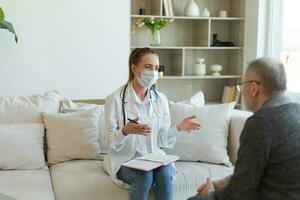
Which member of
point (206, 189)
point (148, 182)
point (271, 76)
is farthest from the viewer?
point (148, 182)

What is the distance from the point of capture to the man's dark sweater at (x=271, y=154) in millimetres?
1523

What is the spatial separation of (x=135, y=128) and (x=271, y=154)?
95 centimetres

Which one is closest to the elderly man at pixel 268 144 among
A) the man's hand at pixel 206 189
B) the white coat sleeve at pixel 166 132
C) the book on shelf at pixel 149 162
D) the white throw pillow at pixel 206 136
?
the man's hand at pixel 206 189

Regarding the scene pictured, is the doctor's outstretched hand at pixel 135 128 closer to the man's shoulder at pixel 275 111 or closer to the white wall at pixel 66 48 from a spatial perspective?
the man's shoulder at pixel 275 111

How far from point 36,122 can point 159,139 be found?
2.74ft

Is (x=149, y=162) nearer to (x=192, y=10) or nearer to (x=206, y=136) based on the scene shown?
(x=206, y=136)

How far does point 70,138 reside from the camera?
9.23ft

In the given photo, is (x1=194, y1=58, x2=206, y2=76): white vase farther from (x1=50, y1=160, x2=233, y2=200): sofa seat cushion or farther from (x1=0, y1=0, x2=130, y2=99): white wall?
(x1=50, y1=160, x2=233, y2=200): sofa seat cushion

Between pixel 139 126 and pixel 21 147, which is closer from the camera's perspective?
pixel 139 126

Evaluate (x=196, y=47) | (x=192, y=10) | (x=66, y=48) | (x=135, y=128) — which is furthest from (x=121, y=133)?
(x=192, y=10)

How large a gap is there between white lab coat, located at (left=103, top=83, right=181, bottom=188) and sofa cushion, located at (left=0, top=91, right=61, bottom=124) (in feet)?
1.82

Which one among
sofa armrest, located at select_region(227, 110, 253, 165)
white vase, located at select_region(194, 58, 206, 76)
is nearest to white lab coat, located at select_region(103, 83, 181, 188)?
sofa armrest, located at select_region(227, 110, 253, 165)

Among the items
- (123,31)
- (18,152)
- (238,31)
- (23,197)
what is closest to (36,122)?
(18,152)

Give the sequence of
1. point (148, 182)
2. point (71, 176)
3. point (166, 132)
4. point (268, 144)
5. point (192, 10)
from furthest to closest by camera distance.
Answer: point (192, 10)
point (166, 132)
point (71, 176)
point (148, 182)
point (268, 144)
